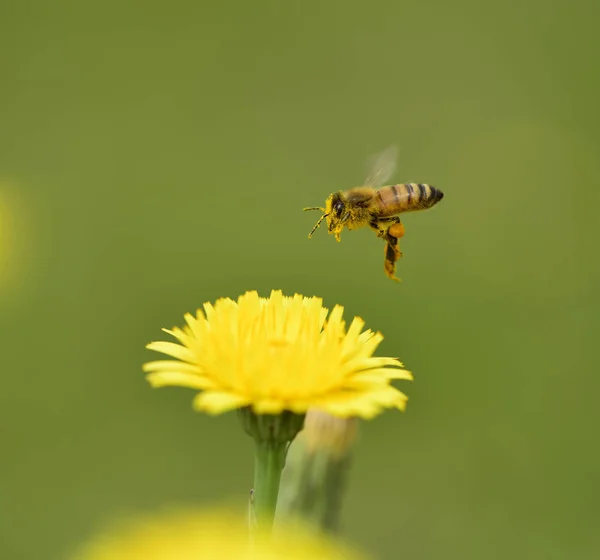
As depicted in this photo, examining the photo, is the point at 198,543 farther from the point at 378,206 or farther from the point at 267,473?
the point at 378,206

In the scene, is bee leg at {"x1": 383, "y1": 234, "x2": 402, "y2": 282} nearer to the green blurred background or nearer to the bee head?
the bee head

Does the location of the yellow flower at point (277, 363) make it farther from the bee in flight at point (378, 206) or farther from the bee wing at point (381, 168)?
the bee wing at point (381, 168)

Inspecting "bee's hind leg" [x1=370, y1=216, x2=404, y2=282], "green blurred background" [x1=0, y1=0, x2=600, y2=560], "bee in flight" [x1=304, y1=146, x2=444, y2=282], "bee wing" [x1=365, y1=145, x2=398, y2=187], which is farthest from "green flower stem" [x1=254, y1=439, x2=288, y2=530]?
"green blurred background" [x1=0, y1=0, x2=600, y2=560]

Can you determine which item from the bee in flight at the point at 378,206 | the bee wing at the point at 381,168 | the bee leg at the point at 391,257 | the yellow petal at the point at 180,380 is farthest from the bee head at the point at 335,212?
the yellow petal at the point at 180,380

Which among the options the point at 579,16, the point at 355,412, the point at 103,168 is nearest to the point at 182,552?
the point at 355,412

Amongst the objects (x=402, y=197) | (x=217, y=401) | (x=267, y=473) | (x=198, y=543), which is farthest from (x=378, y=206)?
(x=198, y=543)

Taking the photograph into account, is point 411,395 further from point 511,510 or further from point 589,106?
point 589,106
